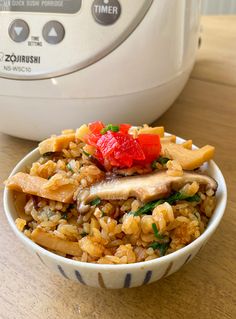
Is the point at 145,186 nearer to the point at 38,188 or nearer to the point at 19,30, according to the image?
the point at 38,188

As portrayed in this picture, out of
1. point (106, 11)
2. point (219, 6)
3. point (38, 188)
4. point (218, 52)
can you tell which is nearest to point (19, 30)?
point (106, 11)

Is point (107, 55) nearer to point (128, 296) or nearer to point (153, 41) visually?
point (153, 41)

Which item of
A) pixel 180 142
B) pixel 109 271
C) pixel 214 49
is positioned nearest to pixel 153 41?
pixel 180 142

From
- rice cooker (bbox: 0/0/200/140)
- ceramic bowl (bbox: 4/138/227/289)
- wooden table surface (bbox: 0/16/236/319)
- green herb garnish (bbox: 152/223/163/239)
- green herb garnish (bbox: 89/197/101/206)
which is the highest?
rice cooker (bbox: 0/0/200/140)

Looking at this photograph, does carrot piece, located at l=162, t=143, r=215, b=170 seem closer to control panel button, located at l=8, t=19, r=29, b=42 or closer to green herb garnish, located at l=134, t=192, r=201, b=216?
green herb garnish, located at l=134, t=192, r=201, b=216

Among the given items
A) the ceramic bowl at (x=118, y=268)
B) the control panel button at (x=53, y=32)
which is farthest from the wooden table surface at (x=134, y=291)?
the control panel button at (x=53, y=32)

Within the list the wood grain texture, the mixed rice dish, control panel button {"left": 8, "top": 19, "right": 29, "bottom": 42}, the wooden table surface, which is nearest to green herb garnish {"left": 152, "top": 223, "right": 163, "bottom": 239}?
the mixed rice dish
